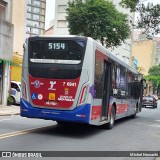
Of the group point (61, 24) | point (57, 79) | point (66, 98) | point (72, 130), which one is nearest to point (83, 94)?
point (66, 98)

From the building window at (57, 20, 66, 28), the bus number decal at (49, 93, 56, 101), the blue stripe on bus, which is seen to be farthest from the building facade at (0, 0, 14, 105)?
the building window at (57, 20, 66, 28)

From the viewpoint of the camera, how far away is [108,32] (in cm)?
3978

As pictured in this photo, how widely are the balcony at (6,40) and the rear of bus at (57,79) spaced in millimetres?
12494

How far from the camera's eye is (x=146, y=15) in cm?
2477

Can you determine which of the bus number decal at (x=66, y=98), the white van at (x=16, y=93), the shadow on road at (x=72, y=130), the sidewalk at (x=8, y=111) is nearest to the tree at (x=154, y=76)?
the white van at (x=16, y=93)

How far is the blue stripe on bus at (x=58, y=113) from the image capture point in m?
12.2

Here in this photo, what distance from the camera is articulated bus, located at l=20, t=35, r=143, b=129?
1234cm

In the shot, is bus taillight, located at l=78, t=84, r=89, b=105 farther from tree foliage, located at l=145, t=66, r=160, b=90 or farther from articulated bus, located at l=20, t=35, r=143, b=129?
tree foliage, located at l=145, t=66, r=160, b=90

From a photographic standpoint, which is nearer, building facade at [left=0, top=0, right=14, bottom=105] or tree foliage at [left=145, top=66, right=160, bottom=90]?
building facade at [left=0, top=0, right=14, bottom=105]

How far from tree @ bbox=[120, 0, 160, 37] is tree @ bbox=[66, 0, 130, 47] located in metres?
14.3

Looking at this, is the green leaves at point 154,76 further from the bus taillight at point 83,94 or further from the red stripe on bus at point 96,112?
the bus taillight at point 83,94

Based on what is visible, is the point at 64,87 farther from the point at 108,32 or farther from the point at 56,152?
the point at 108,32

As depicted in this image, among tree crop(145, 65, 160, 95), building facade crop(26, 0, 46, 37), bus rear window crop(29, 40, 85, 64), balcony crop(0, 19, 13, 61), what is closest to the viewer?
bus rear window crop(29, 40, 85, 64)

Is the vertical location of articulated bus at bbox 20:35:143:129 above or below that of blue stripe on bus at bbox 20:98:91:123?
above
